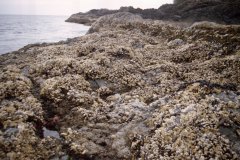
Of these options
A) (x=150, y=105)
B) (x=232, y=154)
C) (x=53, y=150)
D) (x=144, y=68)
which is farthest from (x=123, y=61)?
(x=232, y=154)

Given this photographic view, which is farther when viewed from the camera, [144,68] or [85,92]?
[144,68]

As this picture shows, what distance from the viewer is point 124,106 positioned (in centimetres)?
1246

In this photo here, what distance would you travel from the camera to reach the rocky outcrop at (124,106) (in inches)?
366

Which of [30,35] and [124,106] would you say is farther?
[30,35]

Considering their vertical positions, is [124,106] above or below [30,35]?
above

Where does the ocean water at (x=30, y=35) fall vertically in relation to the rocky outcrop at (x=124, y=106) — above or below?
below

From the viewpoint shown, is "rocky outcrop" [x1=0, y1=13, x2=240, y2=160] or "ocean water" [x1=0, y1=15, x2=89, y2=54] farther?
"ocean water" [x1=0, y1=15, x2=89, y2=54]

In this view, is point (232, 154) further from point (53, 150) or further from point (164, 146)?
point (53, 150)

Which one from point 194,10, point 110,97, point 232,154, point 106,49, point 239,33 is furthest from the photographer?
point 194,10

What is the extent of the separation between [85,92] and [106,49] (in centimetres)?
708

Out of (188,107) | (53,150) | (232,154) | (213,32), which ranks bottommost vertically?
(53,150)

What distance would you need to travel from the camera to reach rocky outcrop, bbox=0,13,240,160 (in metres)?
9.30

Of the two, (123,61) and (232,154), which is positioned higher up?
(123,61)

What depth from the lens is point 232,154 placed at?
8.23 m
